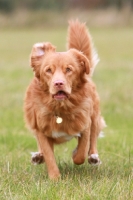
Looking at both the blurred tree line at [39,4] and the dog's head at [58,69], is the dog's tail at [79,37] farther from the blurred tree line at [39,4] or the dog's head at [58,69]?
the blurred tree line at [39,4]

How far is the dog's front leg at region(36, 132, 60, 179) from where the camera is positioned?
5.63 metres

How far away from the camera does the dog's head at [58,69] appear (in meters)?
5.30

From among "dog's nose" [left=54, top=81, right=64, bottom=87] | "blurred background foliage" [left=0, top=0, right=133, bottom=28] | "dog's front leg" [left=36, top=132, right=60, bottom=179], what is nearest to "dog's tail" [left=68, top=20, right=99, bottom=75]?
"dog's front leg" [left=36, top=132, right=60, bottom=179]

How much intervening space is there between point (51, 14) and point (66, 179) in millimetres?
47546

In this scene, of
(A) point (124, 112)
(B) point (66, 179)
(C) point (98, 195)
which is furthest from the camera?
(A) point (124, 112)

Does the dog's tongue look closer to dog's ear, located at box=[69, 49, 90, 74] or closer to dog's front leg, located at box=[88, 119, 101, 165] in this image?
dog's ear, located at box=[69, 49, 90, 74]

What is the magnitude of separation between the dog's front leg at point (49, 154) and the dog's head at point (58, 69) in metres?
0.53

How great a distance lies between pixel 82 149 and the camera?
5898 mm

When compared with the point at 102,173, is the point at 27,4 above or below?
below

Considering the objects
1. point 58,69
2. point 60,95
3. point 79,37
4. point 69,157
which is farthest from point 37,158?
point 79,37

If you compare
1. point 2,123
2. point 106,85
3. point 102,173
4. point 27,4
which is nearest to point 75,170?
point 102,173

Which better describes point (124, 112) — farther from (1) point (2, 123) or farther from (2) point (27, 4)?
(2) point (27, 4)

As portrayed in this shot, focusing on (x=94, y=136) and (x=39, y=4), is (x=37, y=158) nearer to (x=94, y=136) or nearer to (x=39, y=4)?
(x=94, y=136)

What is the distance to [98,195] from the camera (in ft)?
14.9
